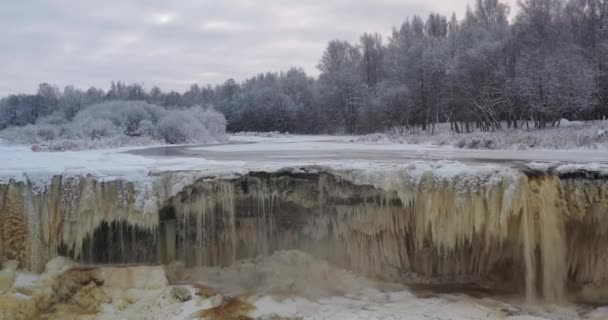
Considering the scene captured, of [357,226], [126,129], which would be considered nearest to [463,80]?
[126,129]

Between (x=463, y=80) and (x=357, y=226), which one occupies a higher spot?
(x=463, y=80)

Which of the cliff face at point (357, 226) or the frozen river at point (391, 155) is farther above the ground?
the frozen river at point (391, 155)

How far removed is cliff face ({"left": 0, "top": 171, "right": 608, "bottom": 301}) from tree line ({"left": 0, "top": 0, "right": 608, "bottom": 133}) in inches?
875

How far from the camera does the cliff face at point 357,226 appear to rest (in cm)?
709

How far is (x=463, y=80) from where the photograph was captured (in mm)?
34125

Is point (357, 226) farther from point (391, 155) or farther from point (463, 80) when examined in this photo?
point (463, 80)

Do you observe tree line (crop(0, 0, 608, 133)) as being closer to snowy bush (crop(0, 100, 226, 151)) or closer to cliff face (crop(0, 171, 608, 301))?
snowy bush (crop(0, 100, 226, 151))

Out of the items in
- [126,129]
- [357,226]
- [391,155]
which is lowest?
[357,226]

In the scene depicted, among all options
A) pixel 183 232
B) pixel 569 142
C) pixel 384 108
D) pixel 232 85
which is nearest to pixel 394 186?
pixel 183 232

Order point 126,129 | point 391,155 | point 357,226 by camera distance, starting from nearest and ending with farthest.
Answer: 1. point 357,226
2. point 391,155
3. point 126,129

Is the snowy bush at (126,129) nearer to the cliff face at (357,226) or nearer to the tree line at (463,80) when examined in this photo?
the cliff face at (357,226)

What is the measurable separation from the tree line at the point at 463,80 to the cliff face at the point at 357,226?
22.2 metres

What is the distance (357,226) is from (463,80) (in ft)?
95.6

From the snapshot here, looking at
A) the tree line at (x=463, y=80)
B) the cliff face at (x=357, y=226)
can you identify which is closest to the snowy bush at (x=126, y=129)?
the cliff face at (x=357, y=226)
